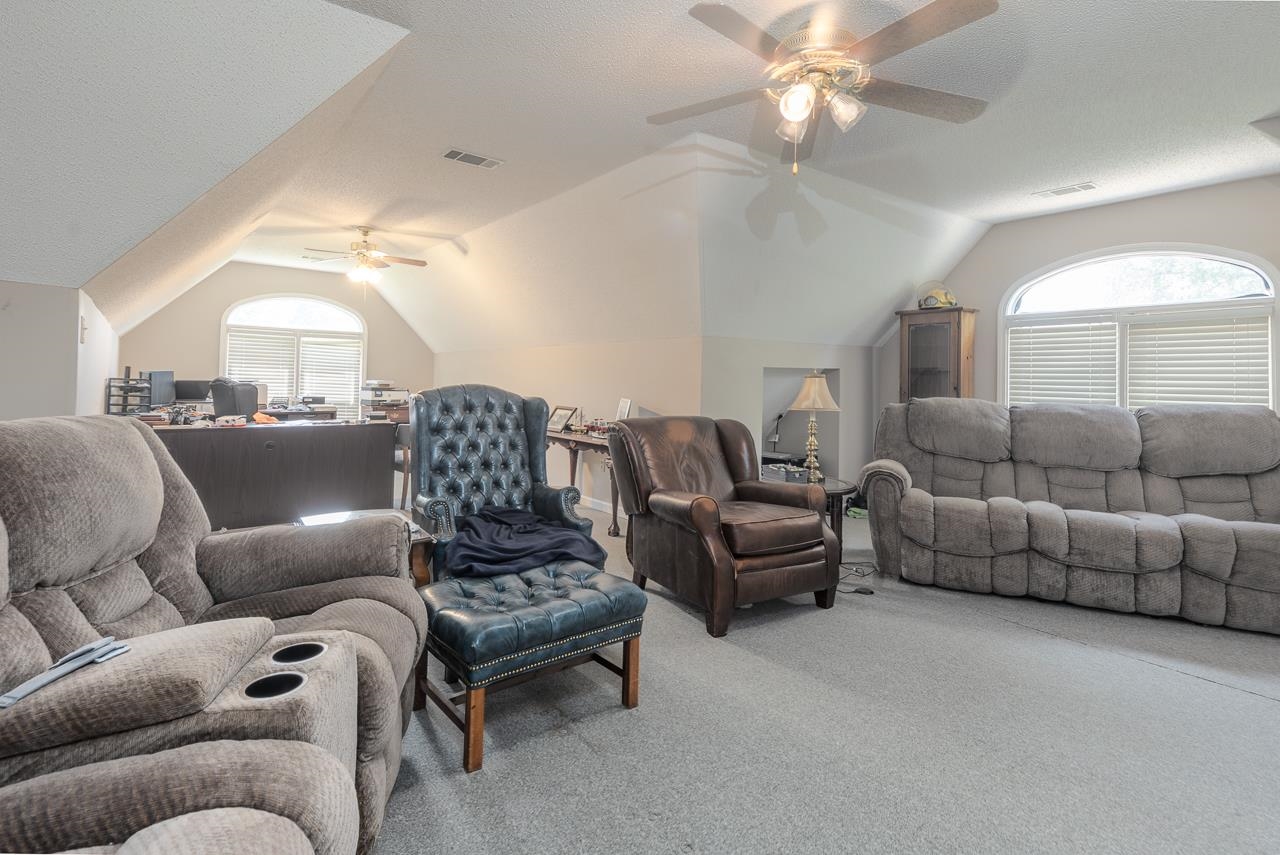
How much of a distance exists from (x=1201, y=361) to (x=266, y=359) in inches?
374

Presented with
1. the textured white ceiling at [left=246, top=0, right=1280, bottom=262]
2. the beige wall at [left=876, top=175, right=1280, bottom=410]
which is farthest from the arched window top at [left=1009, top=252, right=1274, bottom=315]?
the textured white ceiling at [left=246, top=0, right=1280, bottom=262]

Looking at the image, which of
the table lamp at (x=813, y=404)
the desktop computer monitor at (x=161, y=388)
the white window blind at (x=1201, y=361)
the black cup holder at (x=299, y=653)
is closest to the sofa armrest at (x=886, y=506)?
the table lamp at (x=813, y=404)

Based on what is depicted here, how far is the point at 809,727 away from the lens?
2.16 meters

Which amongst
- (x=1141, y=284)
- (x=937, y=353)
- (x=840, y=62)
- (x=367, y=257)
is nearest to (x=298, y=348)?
(x=367, y=257)

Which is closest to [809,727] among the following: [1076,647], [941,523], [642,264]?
[1076,647]

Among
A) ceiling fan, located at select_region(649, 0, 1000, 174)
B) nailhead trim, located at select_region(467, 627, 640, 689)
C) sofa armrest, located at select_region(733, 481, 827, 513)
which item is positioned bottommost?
nailhead trim, located at select_region(467, 627, 640, 689)

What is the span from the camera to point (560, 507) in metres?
2.92

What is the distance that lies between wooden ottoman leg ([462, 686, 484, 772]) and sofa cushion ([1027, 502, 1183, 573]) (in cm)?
302

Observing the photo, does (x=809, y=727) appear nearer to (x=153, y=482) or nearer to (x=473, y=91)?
(x=153, y=482)

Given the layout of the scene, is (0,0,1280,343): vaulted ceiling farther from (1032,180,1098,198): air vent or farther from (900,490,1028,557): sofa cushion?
(900,490,1028,557): sofa cushion

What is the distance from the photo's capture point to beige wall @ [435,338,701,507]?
5.10 metres

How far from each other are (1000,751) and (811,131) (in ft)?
8.33

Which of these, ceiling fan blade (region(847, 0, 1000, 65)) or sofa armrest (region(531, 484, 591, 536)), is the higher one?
ceiling fan blade (region(847, 0, 1000, 65))

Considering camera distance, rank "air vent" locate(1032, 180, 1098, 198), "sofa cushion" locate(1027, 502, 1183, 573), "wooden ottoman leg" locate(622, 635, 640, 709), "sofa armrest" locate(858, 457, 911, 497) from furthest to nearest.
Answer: "air vent" locate(1032, 180, 1098, 198) < "sofa armrest" locate(858, 457, 911, 497) < "sofa cushion" locate(1027, 502, 1183, 573) < "wooden ottoman leg" locate(622, 635, 640, 709)
